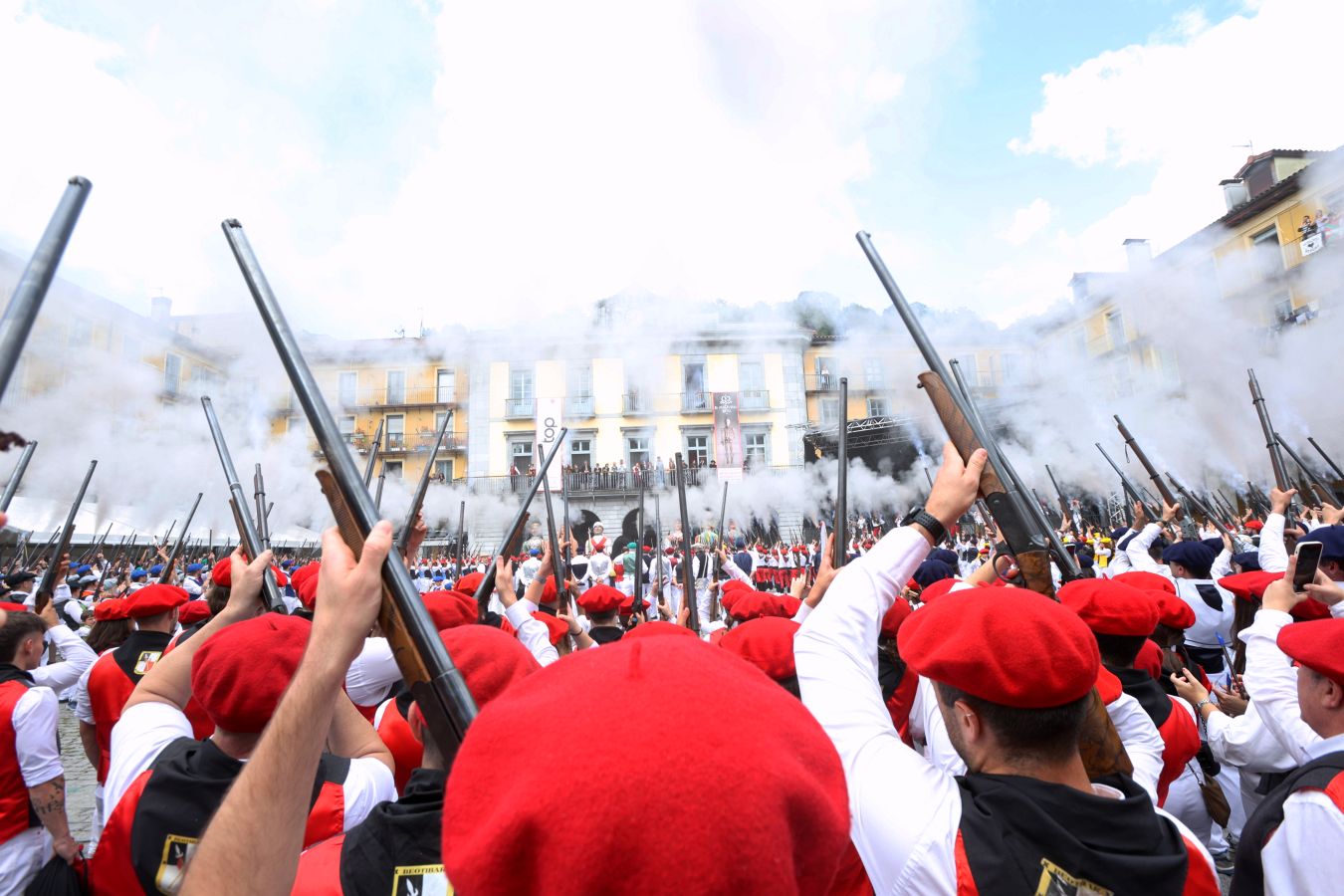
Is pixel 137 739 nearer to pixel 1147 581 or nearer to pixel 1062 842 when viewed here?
pixel 1062 842

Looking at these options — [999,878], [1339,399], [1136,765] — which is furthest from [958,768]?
[1339,399]

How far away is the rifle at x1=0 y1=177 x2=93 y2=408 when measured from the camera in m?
1.17

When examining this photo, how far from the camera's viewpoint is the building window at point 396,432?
34.6m

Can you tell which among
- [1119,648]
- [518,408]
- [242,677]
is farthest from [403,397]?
[1119,648]

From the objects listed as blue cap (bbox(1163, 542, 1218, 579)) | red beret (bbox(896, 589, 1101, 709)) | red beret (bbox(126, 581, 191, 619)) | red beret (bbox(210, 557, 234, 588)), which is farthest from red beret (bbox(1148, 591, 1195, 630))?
red beret (bbox(210, 557, 234, 588))

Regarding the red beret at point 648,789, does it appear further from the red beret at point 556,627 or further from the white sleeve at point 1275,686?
the red beret at point 556,627

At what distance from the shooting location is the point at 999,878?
53.5 inches

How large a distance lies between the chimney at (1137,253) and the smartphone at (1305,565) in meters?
25.2

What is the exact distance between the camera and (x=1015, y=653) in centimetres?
158

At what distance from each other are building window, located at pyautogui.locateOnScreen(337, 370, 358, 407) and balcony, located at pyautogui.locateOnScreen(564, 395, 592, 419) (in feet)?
31.9

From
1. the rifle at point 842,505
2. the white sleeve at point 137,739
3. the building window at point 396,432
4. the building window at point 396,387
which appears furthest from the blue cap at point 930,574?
the building window at point 396,387

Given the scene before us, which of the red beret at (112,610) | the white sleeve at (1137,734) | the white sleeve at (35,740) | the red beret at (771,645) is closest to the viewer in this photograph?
the white sleeve at (1137,734)

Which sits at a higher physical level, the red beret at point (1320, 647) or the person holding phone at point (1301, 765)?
the red beret at point (1320, 647)

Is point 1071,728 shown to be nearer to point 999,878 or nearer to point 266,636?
point 999,878
